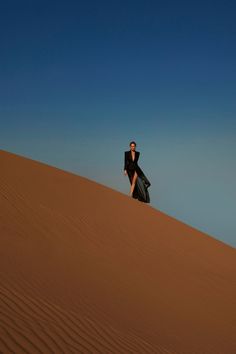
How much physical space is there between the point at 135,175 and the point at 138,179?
245 mm

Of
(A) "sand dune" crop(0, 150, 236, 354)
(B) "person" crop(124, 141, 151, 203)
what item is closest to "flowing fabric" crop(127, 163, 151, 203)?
(B) "person" crop(124, 141, 151, 203)

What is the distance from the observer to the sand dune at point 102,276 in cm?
403

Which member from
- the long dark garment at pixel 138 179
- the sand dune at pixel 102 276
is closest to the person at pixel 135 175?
the long dark garment at pixel 138 179

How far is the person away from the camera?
12.5 m

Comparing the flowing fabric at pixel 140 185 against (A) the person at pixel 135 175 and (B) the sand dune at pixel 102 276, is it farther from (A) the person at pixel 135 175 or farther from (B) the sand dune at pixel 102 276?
(B) the sand dune at pixel 102 276

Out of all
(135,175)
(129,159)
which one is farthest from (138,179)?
(129,159)

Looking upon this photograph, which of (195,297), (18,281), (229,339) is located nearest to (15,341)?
(18,281)

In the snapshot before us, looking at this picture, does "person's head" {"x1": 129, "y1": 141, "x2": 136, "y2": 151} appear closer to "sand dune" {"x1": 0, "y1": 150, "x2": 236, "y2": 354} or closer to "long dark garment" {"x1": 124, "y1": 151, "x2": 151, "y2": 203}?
"long dark garment" {"x1": 124, "y1": 151, "x2": 151, "y2": 203}

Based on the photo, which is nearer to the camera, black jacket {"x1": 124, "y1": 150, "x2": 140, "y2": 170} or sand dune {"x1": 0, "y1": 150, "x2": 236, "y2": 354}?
sand dune {"x1": 0, "y1": 150, "x2": 236, "y2": 354}

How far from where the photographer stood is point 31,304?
13.9 ft

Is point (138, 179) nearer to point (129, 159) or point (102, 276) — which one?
point (129, 159)

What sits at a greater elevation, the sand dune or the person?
the person

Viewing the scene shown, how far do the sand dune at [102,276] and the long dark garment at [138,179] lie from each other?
47cm

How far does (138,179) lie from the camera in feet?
42.4
